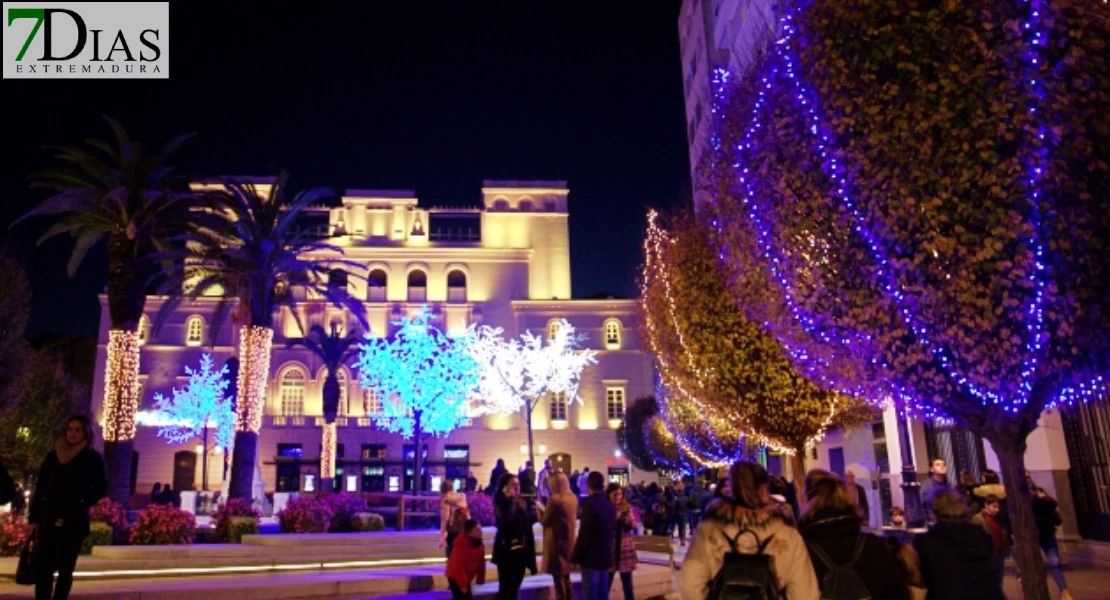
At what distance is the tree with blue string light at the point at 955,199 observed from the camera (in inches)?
284

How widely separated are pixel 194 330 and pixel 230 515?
36106 mm

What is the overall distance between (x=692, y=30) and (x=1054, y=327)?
40679 millimetres

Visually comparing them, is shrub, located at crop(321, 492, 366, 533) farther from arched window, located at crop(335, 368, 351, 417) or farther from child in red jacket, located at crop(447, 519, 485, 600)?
arched window, located at crop(335, 368, 351, 417)

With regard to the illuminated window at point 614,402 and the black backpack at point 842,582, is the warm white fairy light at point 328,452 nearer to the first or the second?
the black backpack at point 842,582

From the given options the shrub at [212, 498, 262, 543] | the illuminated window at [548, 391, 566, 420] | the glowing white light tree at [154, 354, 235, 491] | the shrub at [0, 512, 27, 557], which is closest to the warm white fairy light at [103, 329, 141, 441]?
the shrub at [212, 498, 262, 543]

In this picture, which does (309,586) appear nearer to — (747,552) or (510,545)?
(510,545)

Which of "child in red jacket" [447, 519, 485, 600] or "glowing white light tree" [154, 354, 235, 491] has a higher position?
"glowing white light tree" [154, 354, 235, 491]

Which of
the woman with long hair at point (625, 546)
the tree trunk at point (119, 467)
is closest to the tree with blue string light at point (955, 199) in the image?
the woman with long hair at point (625, 546)

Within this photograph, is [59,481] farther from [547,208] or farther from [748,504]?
[547,208]

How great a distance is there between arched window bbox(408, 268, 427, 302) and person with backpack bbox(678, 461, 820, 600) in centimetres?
4706

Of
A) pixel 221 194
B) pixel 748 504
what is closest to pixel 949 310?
pixel 748 504

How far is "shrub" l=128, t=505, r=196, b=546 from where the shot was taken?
13.9 m

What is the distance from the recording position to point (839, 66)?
806 cm

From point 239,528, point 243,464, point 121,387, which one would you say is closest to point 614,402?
point 243,464
